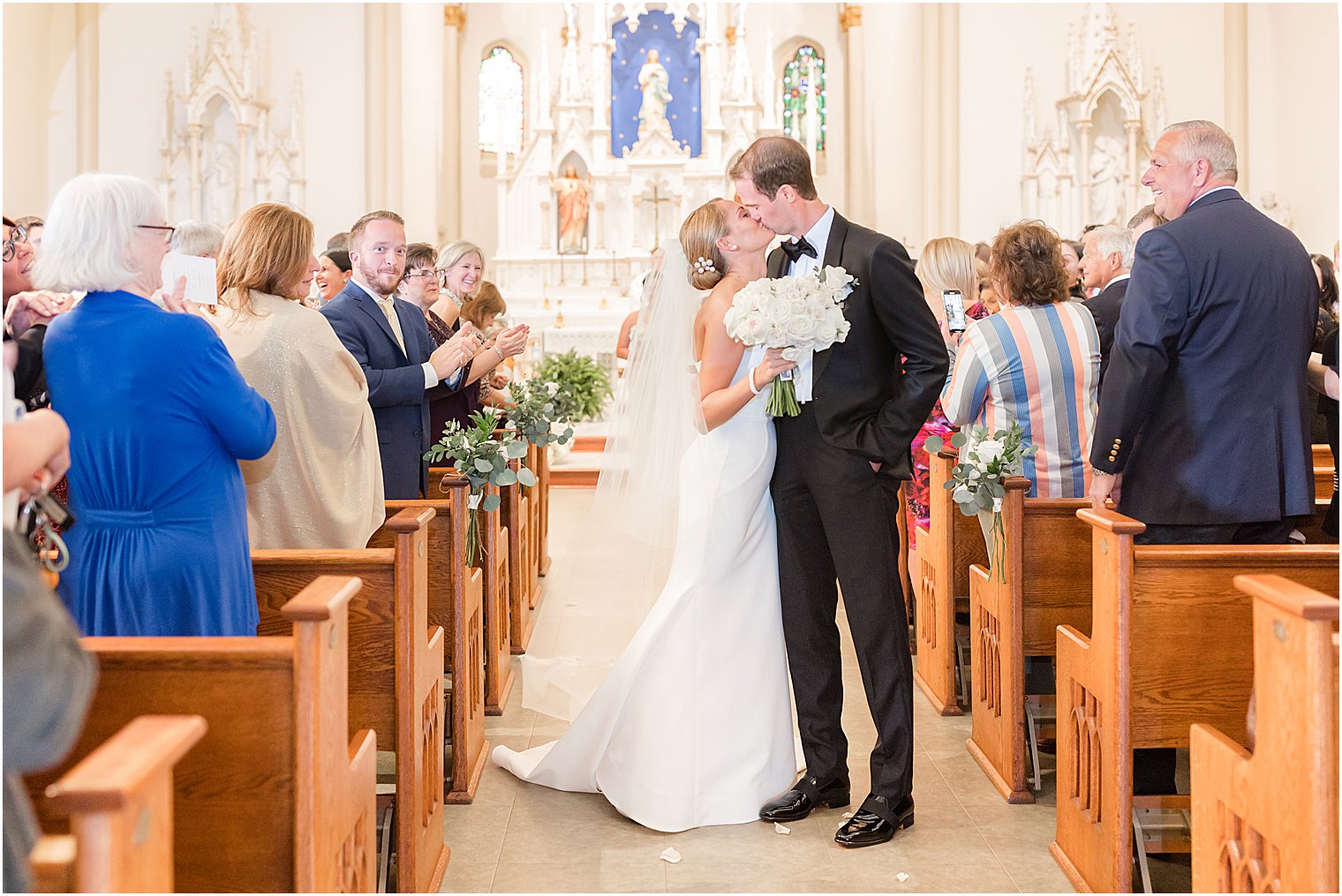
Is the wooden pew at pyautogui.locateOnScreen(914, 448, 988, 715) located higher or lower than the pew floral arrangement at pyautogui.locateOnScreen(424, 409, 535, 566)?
lower

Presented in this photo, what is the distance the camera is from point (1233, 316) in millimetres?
2918

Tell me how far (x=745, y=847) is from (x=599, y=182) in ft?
45.3

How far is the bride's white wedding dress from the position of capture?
3.34 meters

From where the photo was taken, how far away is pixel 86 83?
12797 mm

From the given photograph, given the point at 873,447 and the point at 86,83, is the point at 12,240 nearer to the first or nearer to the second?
the point at 873,447

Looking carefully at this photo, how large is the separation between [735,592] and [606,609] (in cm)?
64

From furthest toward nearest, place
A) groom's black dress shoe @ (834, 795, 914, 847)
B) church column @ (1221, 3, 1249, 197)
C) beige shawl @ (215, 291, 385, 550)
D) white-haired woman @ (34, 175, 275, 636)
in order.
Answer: church column @ (1221, 3, 1249, 197), groom's black dress shoe @ (834, 795, 914, 847), beige shawl @ (215, 291, 385, 550), white-haired woman @ (34, 175, 275, 636)

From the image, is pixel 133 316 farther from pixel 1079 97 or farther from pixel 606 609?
pixel 1079 97

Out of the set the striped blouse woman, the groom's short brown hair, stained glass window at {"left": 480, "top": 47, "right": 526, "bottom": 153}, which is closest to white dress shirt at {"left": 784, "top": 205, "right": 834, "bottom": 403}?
the groom's short brown hair

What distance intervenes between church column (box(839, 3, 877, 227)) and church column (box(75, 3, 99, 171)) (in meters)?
9.49

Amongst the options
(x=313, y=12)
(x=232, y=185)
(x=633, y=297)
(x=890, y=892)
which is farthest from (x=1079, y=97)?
(x=890, y=892)

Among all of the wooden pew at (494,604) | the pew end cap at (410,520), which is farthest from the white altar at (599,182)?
the pew end cap at (410,520)

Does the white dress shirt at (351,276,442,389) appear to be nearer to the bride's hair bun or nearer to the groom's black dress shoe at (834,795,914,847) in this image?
the bride's hair bun

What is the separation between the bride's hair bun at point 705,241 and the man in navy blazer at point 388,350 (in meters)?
0.87
